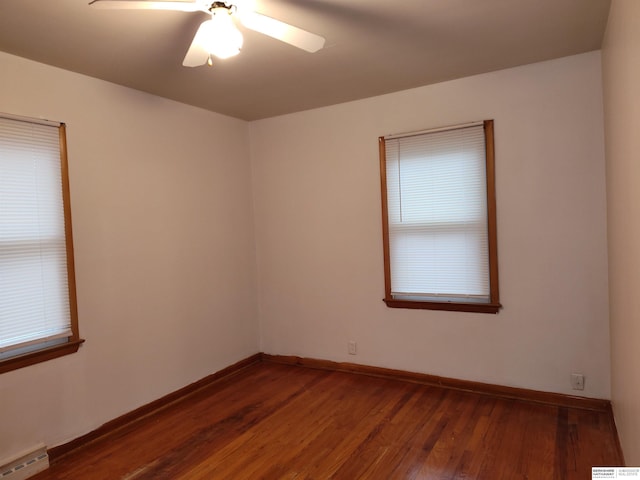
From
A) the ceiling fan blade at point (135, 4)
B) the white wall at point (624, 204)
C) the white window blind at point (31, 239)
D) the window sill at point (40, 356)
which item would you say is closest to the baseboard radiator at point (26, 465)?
the window sill at point (40, 356)

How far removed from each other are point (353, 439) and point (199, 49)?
2.49m

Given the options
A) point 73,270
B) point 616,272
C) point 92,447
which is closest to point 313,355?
point 92,447

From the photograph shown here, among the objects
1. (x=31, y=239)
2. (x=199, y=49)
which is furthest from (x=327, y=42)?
(x=31, y=239)

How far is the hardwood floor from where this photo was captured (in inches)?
95.7

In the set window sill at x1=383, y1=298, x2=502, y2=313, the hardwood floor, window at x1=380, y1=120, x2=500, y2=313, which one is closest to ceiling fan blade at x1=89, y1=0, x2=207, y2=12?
window at x1=380, y1=120, x2=500, y2=313

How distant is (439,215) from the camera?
346 centimetres

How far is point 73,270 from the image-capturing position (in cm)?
285

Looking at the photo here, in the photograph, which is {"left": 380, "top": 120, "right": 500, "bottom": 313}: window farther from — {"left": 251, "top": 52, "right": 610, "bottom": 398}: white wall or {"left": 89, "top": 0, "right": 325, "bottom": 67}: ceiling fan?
{"left": 89, "top": 0, "right": 325, "bottom": 67}: ceiling fan

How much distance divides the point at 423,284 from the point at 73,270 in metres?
2.64

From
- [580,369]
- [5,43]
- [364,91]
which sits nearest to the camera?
[5,43]

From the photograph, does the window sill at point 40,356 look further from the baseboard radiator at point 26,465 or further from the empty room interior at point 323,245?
the baseboard radiator at point 26,465

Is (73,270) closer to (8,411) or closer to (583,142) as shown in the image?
(8,411)

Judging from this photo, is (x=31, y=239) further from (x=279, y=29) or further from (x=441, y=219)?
(x=441, y=219)

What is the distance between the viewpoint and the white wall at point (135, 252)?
106 inches
